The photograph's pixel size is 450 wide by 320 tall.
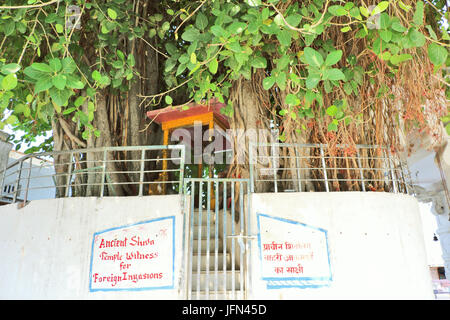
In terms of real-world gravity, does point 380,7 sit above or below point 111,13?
below

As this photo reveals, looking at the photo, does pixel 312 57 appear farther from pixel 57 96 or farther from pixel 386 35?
pixel 57 96

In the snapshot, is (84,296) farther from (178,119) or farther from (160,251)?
(178,119)

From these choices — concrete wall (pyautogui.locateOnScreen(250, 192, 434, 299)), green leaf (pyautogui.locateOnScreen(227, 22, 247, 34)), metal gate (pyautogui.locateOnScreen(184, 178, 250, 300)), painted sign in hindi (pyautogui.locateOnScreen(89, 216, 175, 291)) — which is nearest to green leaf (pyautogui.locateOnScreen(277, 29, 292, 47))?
green leaf (pyautogui.locateOnScreen(227, 22, 247, 34))

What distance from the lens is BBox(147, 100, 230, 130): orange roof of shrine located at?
13.1 ft

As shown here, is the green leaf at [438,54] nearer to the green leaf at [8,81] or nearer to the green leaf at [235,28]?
the green leaf at [235,28]

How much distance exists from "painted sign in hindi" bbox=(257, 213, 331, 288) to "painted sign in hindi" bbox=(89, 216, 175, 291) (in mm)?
816

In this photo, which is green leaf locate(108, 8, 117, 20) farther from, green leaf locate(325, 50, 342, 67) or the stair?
the stair

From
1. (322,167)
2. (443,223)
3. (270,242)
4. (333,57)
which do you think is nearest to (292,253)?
(270,242)

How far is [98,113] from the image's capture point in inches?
150

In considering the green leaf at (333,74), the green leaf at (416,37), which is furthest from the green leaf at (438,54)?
the green leaf at (333,74)

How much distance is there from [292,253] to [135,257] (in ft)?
4.50

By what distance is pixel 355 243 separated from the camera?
2.97 m

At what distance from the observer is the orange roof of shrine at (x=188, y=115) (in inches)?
157
